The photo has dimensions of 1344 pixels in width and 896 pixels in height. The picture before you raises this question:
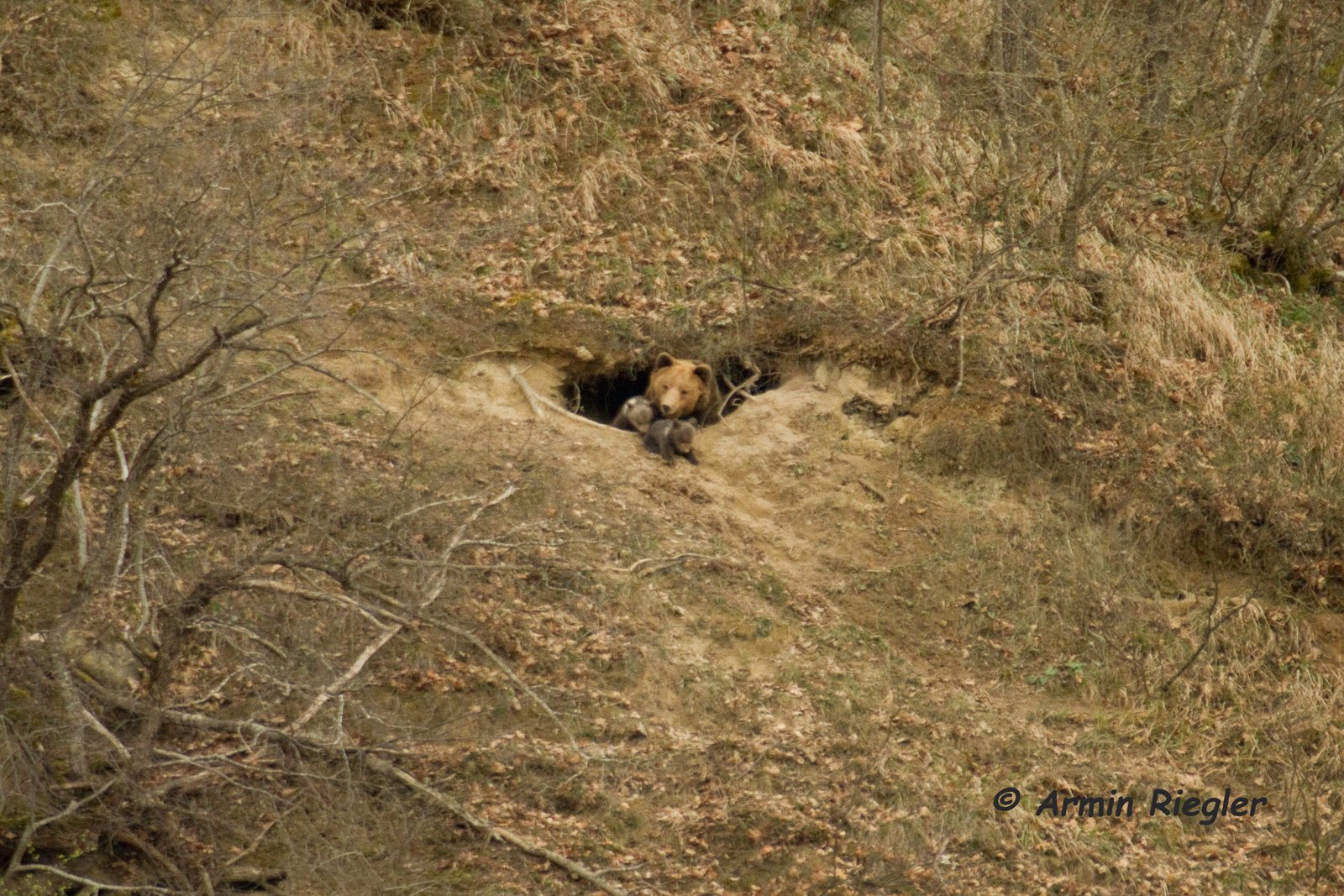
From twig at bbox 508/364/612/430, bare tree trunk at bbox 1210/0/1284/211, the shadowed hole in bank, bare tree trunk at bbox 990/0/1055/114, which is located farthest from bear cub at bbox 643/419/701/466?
bare tree trunk at bbox 1210/0/1284/211

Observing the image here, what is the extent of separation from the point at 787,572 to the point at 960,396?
212cm

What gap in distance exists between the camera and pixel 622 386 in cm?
1194

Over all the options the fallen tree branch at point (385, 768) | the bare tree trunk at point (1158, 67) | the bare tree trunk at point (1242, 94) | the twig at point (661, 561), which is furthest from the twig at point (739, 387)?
the bare tree trunk at point (1242, 94)

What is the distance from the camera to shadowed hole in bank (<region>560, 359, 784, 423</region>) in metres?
11.4

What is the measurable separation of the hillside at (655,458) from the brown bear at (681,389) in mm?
278

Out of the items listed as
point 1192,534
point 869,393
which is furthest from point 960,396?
point 1192,534

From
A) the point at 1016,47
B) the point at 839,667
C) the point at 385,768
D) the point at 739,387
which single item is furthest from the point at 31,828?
the point at 1016,47

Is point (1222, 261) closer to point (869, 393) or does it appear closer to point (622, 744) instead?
point (869, 393)

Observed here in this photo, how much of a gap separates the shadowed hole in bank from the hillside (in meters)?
0.05

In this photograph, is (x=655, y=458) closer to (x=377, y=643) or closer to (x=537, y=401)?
(x=537, y=401)

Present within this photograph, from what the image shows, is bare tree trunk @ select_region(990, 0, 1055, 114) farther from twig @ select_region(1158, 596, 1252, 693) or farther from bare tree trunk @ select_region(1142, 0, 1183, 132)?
twig @ select_region(1158, 596, 1252, 693)

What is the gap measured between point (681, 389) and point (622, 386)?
1.19m

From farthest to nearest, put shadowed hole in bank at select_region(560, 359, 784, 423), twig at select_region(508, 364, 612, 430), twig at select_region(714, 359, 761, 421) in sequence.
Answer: shadowed hole in bank at select_region(560, 359, 784, 423), twig at select_region(714, 359, 761, 421), twig at select_region(508, 364, 612, 430)

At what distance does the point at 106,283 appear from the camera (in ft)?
21.4
